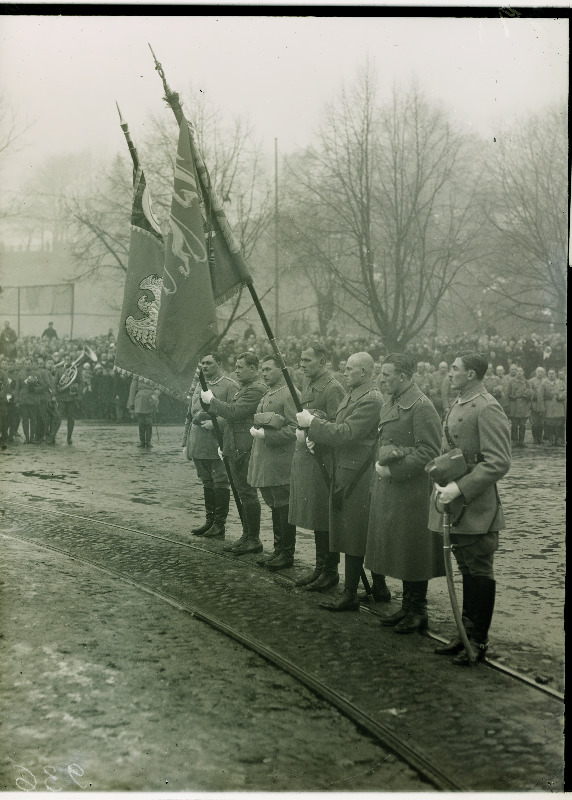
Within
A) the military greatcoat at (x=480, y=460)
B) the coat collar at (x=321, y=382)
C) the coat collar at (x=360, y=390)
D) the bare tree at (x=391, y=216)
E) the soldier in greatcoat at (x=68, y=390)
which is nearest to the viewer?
the military greatcoat at (x=480, y=460)

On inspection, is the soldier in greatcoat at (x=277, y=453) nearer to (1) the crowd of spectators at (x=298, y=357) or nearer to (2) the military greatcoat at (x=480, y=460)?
(1) the crowd of spectators at (x=298, y=357)

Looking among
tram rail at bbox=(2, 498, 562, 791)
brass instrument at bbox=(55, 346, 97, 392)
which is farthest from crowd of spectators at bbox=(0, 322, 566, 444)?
tram rail at bbox=(2, 498, 562, 791)

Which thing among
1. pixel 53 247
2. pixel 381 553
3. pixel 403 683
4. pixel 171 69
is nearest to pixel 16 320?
pixel 53 247

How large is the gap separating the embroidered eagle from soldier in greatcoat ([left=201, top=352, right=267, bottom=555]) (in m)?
1.72

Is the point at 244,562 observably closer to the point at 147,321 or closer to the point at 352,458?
the point at 352,458

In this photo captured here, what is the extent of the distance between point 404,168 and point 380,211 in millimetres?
594

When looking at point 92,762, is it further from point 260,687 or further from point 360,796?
point 360,796

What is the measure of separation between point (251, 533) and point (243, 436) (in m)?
0.95

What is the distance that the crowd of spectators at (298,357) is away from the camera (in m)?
7.14

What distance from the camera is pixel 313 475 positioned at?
6.55m

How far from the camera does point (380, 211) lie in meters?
8.58

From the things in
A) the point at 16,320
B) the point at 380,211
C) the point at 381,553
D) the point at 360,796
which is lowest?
the point at 360,796

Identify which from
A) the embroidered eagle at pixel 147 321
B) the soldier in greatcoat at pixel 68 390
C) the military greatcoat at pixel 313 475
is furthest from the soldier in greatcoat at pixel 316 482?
the soldier in greatcoat at pixel 68 390

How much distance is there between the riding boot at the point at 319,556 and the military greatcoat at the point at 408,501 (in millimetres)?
1029
